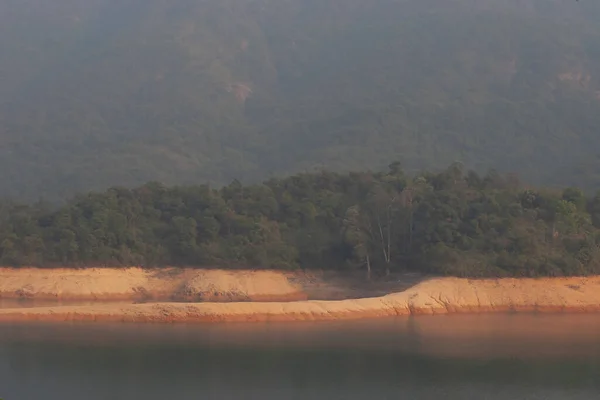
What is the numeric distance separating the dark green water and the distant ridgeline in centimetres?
885

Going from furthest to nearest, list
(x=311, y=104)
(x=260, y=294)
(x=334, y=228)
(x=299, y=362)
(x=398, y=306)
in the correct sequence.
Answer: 1. (x=311, y=104)
2. (x=334, y=228)
3. (x=260, y=294)
4. (x=398, y=306)
5. (x=299, y=362)

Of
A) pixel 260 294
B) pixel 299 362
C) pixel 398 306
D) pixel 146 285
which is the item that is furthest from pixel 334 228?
pixel 299 362

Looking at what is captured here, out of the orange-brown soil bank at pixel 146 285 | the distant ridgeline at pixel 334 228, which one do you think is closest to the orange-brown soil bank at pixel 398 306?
the distant ridgeline at pixel 334 228

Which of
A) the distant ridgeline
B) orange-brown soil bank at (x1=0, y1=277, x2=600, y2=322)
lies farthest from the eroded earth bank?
the distant ridgeline

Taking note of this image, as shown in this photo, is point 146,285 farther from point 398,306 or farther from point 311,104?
point 311,104

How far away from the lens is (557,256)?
43.6m

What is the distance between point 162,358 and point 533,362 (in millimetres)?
12522

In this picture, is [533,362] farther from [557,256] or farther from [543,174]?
[543,174]

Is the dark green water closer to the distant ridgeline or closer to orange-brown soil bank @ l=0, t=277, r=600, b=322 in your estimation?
orange-brown soil bank @ l=0, t=277, r=600, b=322

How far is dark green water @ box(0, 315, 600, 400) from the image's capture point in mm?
24609

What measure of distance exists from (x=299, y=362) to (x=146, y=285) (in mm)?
22494

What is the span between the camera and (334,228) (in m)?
53.1

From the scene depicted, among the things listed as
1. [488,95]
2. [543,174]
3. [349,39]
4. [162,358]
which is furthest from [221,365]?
[349,39]

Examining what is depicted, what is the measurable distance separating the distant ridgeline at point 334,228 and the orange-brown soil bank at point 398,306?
0.96 m
